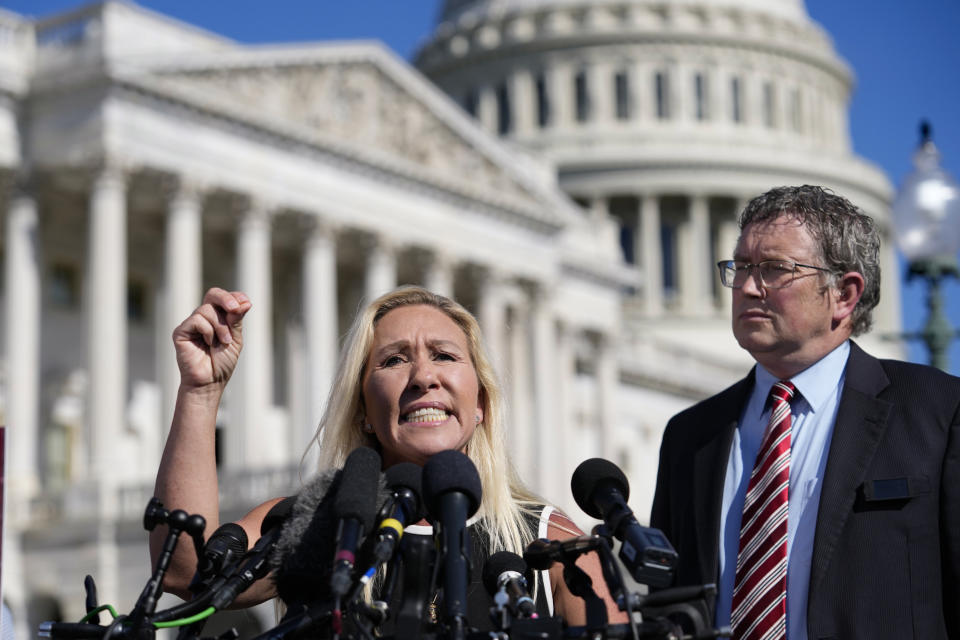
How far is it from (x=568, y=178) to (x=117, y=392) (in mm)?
55053

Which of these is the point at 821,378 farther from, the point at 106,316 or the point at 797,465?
the point at 106,316

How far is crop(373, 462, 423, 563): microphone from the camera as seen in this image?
4517 mm

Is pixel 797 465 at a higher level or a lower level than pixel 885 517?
higher

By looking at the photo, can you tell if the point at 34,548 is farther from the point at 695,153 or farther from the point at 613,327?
the point at 695,153

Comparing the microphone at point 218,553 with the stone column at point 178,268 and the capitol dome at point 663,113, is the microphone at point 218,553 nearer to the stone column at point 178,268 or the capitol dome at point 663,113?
the stone column at point 178,268

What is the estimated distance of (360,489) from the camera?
4625mm

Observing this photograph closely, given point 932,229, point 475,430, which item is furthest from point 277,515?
point 932,229

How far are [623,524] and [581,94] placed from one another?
90548 millimetres

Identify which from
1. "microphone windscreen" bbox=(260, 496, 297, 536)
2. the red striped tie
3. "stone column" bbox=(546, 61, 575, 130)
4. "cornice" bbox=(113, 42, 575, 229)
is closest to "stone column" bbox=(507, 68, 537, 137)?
"stone column" bbox=(546, 61, 575, 130)

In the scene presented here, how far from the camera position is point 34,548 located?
37938 mm

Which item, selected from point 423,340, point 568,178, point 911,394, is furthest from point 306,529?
point 568,178

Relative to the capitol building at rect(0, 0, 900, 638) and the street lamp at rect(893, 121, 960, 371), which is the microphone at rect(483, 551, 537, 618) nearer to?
the street lamp at rect(893, 121, 960, 371)

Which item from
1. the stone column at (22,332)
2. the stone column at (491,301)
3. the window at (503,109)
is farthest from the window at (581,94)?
the stone column at (22,332)

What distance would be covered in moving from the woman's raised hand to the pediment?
35.0 meters
